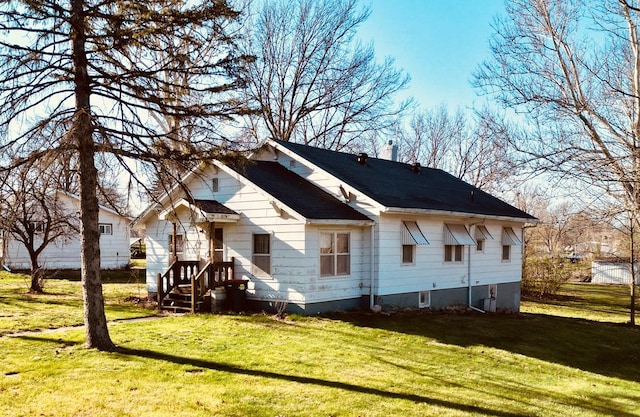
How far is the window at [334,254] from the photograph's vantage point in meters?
15.7

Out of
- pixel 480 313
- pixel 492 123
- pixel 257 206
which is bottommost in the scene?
pixel 480 313

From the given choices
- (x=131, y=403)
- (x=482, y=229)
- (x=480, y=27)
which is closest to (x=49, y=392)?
(x=131, y=403)

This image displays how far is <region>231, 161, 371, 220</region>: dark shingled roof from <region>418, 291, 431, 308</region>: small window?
3.72 metres

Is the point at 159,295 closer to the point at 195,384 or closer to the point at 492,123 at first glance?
the point at 195,384

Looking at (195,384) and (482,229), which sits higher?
(482,229)

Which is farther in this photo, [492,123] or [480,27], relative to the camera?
[480,27]

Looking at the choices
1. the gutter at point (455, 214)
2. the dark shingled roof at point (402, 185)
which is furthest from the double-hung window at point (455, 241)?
the dark shingled roof at point (402, 185)

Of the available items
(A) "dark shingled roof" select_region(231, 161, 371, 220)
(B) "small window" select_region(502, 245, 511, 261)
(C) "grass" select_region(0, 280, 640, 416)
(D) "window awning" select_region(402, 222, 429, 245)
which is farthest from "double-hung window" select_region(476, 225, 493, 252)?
(A) "dark shingled roof" select_region(231, 161, 371, 220)

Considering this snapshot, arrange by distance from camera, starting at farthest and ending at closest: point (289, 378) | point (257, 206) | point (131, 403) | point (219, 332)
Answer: point (257, 206)
point (219, 332)
point (289, 378)
point (131, 403)

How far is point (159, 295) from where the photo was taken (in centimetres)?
1641

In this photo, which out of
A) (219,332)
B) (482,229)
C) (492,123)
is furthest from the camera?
(482,229)

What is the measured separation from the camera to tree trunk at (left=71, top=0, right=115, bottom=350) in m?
10.1

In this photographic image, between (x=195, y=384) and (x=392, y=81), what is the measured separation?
1094 inches

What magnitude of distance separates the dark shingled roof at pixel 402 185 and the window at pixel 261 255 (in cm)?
301
